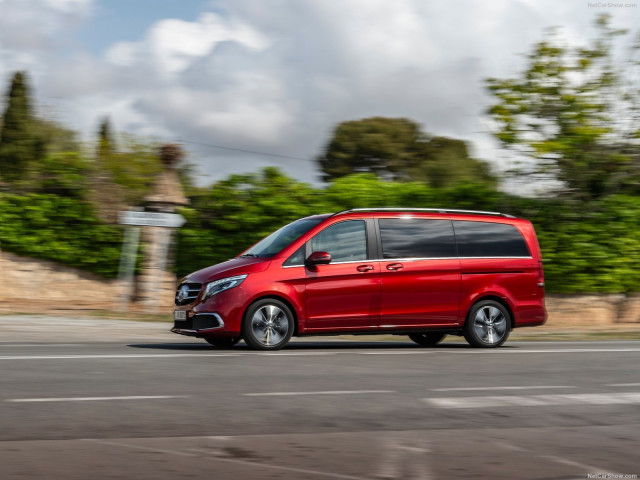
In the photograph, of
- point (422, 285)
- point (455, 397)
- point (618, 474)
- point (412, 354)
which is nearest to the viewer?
point (618, 474)

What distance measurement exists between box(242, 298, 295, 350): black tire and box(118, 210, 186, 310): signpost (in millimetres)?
8566

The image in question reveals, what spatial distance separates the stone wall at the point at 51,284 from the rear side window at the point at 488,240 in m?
11.0

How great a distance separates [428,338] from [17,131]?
3181 cm

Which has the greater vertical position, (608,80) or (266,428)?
(608,80)

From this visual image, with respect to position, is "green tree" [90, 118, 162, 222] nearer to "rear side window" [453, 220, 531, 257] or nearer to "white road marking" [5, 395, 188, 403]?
"rear side window" [453, 220, 531, 257]

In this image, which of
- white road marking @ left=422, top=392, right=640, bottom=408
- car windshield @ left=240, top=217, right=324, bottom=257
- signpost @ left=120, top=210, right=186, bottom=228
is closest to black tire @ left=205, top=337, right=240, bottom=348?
car windshield @ left=240, top=217, right=324, bottom=257

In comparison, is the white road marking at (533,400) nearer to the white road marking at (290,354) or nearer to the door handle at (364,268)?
the white road marking at (290,354)

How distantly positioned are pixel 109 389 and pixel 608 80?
18.1m

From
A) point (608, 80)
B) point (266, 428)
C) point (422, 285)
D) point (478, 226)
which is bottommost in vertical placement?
point (266, 428)

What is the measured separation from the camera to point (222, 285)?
1202 centimetres

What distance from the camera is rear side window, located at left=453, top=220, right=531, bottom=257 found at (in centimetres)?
1347

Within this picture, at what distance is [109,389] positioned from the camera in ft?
26.4

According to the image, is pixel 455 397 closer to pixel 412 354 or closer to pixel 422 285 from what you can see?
pixel 412 354

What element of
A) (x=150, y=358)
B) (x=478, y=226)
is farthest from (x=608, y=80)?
(x=150, y=358)
